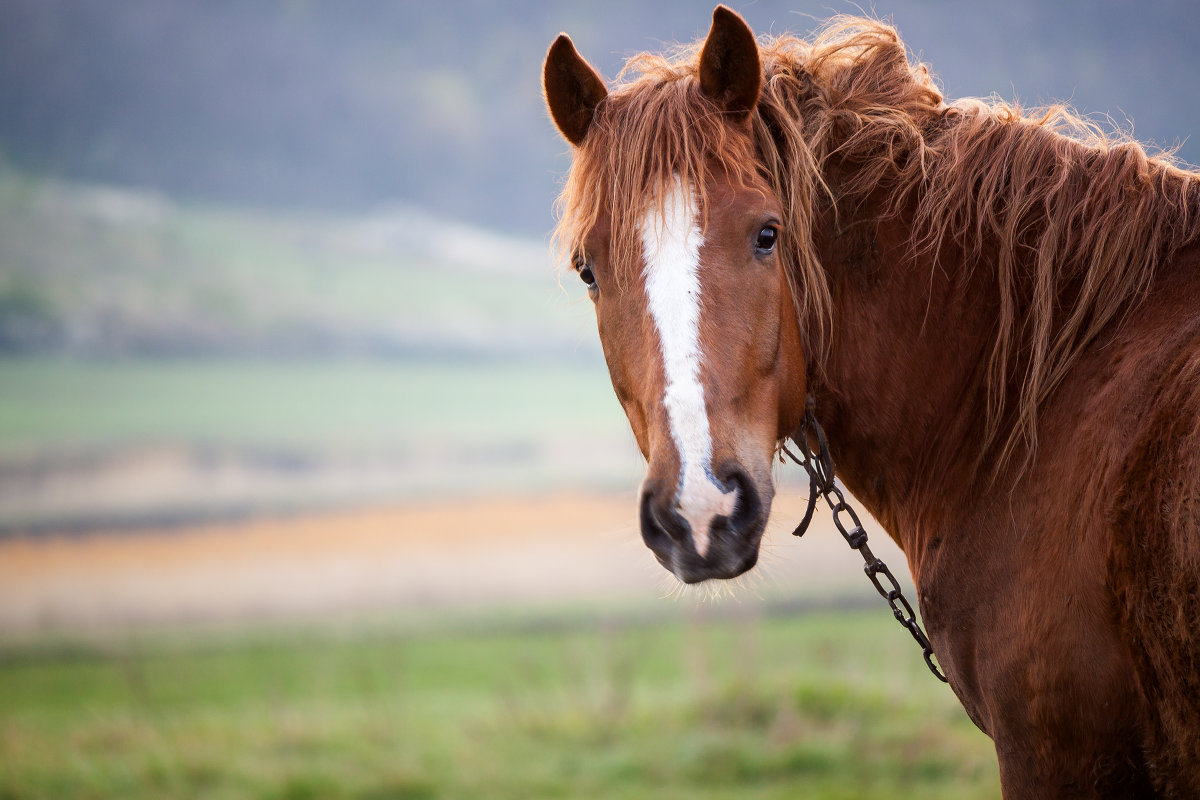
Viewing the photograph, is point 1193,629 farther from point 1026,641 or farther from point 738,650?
point 738,650

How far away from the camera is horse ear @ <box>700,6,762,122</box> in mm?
2271

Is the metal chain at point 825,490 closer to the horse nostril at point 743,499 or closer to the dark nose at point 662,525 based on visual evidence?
the horse nostril at point 743,499

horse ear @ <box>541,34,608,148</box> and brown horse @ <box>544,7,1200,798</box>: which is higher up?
horse ear @ <box>541,34,608,148</box>

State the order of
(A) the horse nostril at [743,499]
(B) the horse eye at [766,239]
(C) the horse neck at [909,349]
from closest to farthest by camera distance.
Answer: (A) the horse nostril at [743,499] → (B) the horse eye at [766,239] → (C) the horse neck at [909,349]

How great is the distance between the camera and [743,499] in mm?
1921

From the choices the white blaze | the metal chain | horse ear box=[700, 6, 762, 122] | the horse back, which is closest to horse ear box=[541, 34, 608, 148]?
horse ear box=[700, 6, 762, 122]

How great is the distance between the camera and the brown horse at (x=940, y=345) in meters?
1.92

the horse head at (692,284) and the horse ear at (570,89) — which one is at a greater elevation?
the horse ear at (570,89)

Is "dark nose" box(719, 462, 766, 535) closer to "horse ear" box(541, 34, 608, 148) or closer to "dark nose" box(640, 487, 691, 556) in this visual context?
"dark nose" box(640, 487, 691, 556)

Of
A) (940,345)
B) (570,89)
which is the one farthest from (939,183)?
(570,89)

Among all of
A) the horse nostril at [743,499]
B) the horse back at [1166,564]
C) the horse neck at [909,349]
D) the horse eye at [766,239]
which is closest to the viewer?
the horse back at [1166,564]

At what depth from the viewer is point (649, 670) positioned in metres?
15.7

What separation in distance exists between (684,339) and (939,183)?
Answer: 42.7 inches

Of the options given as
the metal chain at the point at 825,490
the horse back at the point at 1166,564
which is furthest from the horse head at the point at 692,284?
the horse back at the point at 1166,564
